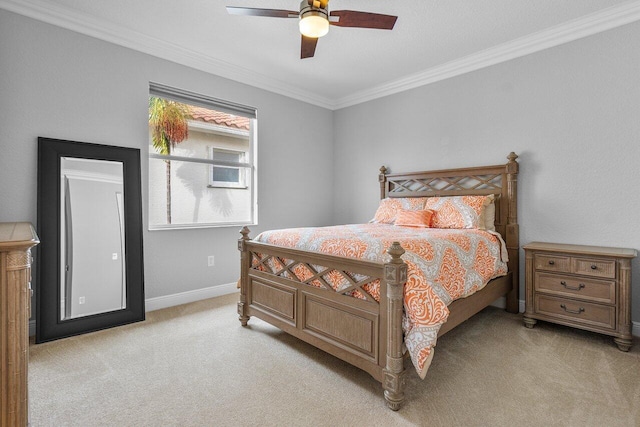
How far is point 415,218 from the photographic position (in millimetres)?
3414

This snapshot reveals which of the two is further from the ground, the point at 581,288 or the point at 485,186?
the point at 485,186

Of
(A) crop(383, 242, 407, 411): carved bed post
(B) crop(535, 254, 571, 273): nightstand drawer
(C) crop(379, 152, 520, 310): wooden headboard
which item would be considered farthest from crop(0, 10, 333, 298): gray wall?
(B) crop(535, 254, 571, 273): nightstand drawer

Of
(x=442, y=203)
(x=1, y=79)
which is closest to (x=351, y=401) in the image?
(x=442, y=203)

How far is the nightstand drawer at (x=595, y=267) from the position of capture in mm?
2504

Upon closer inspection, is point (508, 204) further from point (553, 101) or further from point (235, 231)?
point (235, 231)

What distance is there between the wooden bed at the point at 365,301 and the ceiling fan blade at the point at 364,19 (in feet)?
5.05

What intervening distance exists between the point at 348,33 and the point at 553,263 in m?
2.80

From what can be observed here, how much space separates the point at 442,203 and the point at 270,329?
7.23 ft

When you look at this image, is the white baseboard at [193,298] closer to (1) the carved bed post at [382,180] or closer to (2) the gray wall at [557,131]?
(2) the gray wall at [557,131]

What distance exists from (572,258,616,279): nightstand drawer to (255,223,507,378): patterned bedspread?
57 cm

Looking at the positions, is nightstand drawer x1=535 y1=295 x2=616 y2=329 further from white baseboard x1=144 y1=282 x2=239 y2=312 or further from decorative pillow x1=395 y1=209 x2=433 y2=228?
white baseboard x1=144 y1=282 x2=239 y2=312

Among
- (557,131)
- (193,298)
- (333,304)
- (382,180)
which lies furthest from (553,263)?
(193,298)

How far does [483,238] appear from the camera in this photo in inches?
112

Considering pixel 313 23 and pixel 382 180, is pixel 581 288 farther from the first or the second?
pixel 313 23
